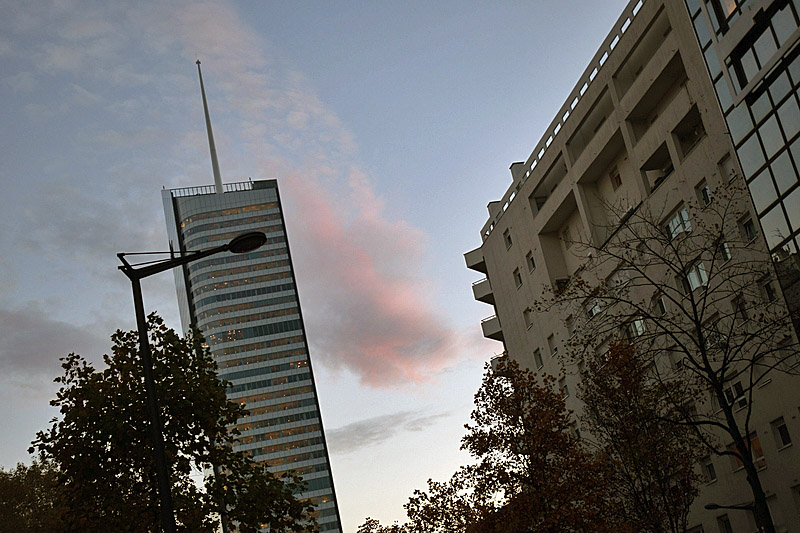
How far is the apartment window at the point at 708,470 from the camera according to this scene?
36.6 meters

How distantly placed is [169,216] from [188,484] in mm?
181405

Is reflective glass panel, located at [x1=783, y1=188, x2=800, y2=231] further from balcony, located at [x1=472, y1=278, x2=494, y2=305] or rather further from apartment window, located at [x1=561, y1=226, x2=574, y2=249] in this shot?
balcony, located at [x1=472, y1=278, x2=494, y2=305]

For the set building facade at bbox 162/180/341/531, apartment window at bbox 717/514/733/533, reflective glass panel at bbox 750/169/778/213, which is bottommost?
apartment window at bbox 717/514/733/533

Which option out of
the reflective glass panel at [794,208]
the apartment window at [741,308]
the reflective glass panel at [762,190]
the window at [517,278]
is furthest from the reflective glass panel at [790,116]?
the window at [517,278]

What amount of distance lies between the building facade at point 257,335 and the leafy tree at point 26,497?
457 ft

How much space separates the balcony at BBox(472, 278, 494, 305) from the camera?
61406 millimetres

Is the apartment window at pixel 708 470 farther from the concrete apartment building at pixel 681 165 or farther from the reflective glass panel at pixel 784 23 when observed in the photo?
the reflective glass panel at pixel 784 23

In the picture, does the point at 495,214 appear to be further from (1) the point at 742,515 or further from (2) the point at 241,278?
(2) the point at 241,278

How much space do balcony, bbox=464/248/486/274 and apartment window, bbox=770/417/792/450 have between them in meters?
31.6

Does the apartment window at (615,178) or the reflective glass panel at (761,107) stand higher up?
the apartment window at (615,178)

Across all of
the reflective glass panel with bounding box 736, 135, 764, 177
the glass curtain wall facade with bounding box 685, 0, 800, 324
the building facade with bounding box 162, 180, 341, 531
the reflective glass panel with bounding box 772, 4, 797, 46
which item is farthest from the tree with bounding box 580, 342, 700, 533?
the building facade with bounding box 162, 180, 341, 531

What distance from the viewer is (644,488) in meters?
29.2

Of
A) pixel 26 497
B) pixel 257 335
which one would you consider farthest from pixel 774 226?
pixel 257 335

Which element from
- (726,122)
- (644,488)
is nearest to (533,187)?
(726,122)
